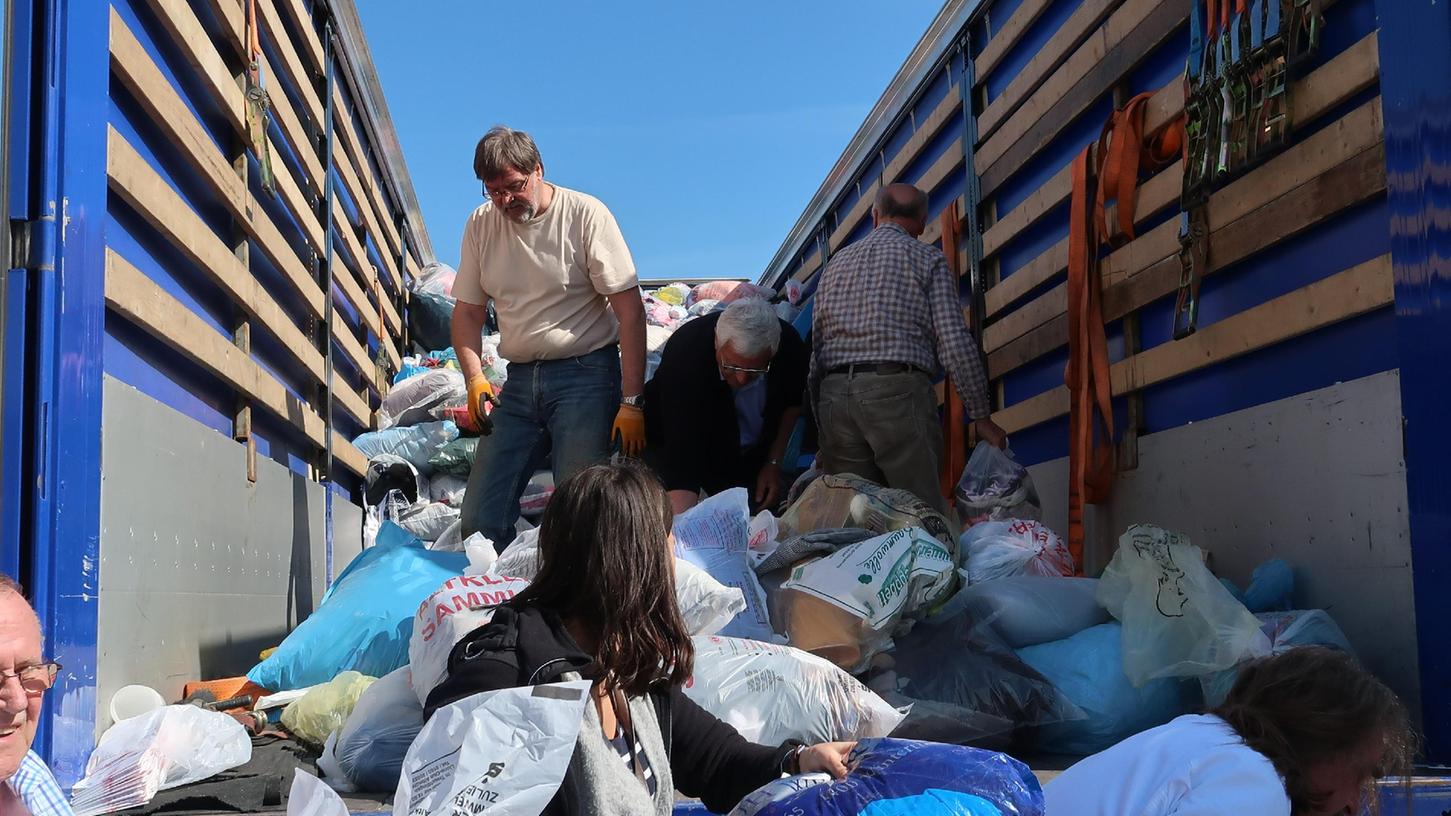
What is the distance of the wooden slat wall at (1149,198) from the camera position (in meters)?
2.79

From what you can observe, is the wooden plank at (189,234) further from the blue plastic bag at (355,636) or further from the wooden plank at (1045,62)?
the wooden plank at (1045,62)

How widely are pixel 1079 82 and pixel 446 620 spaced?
9.13 ft

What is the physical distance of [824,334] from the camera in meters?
4.63

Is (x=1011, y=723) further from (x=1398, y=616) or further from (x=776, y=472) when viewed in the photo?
(x=776, y=472)

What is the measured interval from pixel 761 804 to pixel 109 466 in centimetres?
175

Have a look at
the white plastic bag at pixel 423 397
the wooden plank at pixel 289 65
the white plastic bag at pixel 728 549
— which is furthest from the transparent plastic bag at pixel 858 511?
the white plastic bag at pixel 423 397

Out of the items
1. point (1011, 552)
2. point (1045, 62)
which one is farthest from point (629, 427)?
point (1045, 62)

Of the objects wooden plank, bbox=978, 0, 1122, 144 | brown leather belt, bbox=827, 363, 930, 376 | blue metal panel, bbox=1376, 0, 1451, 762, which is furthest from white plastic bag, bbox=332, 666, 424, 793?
wooden plank, bbox=978, 0, 1122, 144

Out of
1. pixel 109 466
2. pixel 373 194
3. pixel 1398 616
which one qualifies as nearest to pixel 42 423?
pixel 109 466

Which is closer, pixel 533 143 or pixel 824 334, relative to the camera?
pixel 533 143

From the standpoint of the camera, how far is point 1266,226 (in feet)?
10.3

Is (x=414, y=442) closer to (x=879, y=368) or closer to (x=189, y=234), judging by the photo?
(x=879, y=368)

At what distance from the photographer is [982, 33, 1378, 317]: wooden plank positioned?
275 cm

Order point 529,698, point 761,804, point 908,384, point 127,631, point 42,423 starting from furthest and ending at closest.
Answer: point 908,384 → point 127,631 → point 42,423 → point 761,804 → point 529,698
